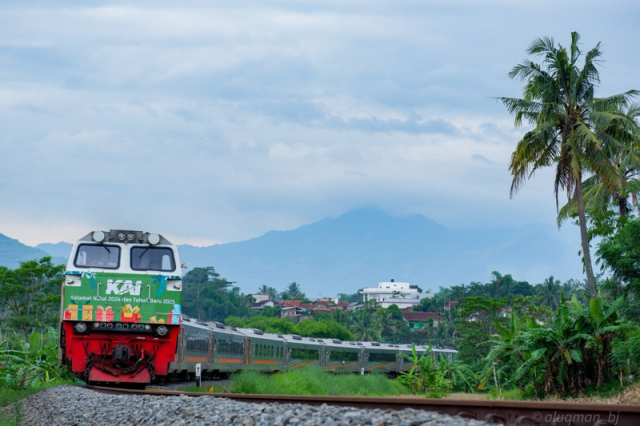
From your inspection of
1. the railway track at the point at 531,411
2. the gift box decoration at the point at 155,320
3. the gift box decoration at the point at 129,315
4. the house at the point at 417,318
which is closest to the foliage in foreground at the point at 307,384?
the gift box decoration at the point at 155,320

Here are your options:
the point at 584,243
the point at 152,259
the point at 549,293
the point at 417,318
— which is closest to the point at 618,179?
A: the point at 584,243

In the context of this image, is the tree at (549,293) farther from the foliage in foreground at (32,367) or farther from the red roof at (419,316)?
the foliage in foreground at (32,367)

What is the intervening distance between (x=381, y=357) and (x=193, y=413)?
1446 inches

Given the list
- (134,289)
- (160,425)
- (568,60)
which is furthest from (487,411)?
(568,60)

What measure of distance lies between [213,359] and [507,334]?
12.0 meters

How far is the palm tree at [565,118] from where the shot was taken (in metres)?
24.7

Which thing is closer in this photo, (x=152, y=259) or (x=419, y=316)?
(x=152, y=259)

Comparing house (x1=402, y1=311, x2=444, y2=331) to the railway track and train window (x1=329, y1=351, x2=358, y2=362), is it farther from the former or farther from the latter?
the railway track

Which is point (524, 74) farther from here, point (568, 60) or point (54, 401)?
point (54, 401)

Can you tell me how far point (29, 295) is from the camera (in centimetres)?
5475

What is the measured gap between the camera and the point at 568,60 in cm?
2588

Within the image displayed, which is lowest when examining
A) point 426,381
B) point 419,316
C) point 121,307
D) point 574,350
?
point 426,381

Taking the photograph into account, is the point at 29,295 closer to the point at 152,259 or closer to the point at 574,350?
the point at 152,259

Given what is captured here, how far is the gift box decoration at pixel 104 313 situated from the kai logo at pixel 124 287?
1.24ft
